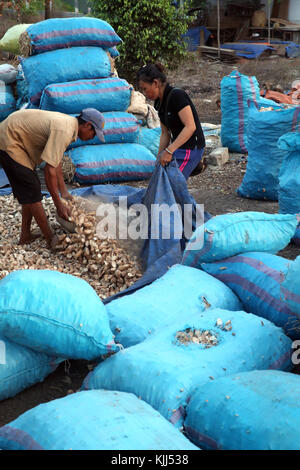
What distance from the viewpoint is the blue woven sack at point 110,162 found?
18.1 feet

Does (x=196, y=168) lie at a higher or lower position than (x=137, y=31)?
lower

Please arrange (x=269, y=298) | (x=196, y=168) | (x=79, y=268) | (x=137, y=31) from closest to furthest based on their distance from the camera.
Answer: (x=269, y=298)
(x=79, y=268)
(x=196, y=168)
(x=137, y=31)

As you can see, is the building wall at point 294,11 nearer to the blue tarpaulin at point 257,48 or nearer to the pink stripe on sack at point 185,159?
the blue tarpaulin at point 257,48

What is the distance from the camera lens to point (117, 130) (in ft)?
18.5

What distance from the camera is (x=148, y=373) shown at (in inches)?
71.3

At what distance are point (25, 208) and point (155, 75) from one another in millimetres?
1323

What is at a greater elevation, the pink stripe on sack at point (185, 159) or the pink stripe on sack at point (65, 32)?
the pink stripe on sack at point (65, 32)

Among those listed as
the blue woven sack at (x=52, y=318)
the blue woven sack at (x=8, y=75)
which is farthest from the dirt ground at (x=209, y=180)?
the blue woven sack at (x=8, y=75)

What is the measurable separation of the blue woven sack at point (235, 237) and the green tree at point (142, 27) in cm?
667

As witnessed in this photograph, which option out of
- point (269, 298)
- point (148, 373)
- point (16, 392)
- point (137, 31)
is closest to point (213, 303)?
point (269, 298)

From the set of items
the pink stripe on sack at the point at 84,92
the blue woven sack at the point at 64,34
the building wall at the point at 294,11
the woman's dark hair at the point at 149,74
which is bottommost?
the pink stripe on sack at the point at 84,92

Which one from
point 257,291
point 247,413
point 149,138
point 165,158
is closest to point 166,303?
point 257,291
